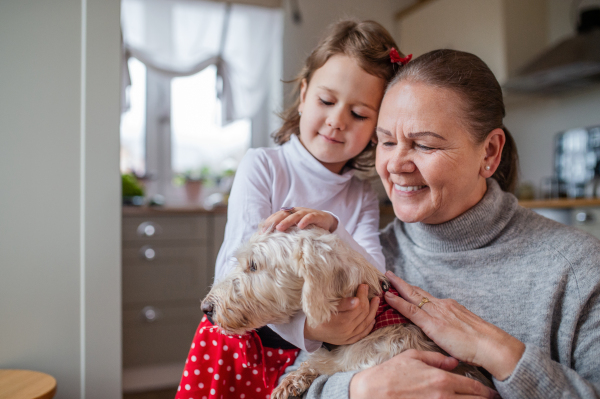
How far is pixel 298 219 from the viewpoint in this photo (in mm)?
1147

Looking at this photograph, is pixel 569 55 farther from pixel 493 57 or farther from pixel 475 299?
pixel 475 299

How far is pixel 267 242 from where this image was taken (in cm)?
113

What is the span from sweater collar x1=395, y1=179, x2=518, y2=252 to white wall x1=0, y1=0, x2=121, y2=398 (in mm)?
1325

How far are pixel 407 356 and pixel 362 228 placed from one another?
58 cm

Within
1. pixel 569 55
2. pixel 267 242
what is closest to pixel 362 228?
pixel 267 242

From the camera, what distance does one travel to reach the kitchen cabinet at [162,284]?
3463 mm

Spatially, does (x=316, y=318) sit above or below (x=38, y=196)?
below

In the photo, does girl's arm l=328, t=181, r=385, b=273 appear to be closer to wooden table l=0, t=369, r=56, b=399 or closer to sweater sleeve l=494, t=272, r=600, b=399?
sweater sleeve l=494, t=272, r=600, b=399

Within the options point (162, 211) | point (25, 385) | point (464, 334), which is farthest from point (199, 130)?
point (464, 334)

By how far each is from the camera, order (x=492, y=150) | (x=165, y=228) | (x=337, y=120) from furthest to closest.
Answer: (x=165, y=228) → (x=337, y=120) → (x=492, y=150)

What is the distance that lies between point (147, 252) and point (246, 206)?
7.80ft

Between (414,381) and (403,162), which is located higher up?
(403,162)

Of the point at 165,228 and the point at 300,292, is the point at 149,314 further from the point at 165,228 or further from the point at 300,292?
the point at 300,292

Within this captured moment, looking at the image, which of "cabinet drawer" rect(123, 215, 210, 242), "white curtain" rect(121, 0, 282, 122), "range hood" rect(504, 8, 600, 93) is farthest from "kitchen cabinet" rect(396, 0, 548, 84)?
"cabinet drawer" rect(123, 215, 210, 242)
